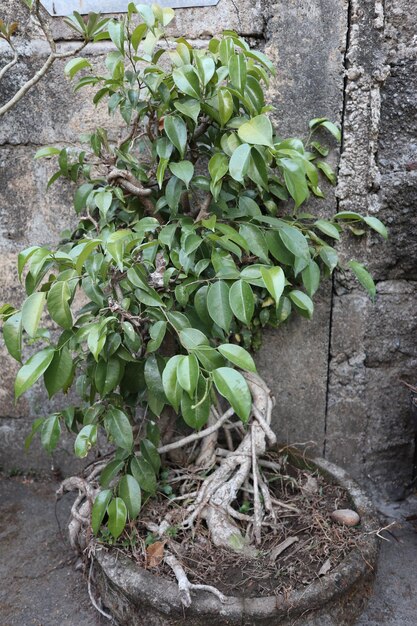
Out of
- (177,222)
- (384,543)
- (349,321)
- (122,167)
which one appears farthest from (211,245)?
(384,543)

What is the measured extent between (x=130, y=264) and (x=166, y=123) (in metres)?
0.42

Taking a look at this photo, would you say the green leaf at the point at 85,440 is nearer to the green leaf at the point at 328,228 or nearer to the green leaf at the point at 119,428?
the green leaf at the point at 119,428

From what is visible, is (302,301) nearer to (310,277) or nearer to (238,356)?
(310,277)

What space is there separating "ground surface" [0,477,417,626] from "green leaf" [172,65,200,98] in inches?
58.6

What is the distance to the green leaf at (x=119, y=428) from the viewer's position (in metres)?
1.32

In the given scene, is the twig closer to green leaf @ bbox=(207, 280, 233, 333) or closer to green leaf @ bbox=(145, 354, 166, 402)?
green leaf @ bbox=(145, 354, 166, 402)

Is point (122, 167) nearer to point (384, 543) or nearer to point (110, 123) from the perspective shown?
point (110, 123)

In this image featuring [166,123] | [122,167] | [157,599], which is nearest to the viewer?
[157,599]

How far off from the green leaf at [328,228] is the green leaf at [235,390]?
2.44ft

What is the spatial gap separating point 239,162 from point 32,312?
0.60 metres

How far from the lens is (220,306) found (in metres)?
1.26

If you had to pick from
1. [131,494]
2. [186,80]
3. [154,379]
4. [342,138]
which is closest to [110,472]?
[131,494]

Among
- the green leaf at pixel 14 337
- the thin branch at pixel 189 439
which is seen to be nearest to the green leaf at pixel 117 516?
the thin branch at pixel 189 439

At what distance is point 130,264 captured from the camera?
1.23m
